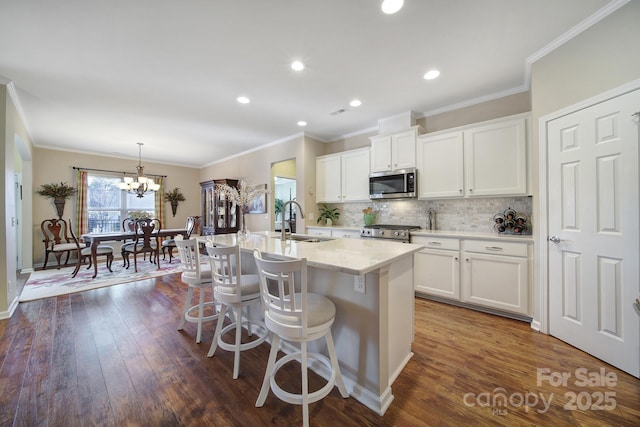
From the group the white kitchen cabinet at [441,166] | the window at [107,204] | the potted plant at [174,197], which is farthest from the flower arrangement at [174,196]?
the white kitchen cabinet at [441,166]

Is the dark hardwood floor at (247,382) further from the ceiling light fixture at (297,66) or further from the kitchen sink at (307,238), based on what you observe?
the ceiling light fixture at (297,66)

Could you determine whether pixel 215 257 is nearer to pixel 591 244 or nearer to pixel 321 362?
pixel 321 362

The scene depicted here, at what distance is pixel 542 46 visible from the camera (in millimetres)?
2252

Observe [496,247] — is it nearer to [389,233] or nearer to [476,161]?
[476,161]

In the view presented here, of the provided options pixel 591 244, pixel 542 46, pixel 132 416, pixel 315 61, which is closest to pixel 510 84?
pixel 542 46

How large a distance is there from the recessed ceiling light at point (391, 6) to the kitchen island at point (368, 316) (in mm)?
1777

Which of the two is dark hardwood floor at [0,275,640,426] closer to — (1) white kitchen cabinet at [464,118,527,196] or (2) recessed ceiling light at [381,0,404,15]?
(1) white kitchen cabinet at [464,118,527,196]

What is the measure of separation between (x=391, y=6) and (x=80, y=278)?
19.9 feet

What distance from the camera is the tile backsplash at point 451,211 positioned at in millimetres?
3117

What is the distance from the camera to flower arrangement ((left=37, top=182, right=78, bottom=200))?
209 inches

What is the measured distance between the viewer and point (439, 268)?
3090 millimetres

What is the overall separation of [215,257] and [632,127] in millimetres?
3221

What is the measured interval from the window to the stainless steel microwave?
6258 mm

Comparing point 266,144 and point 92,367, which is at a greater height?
point 266,144
